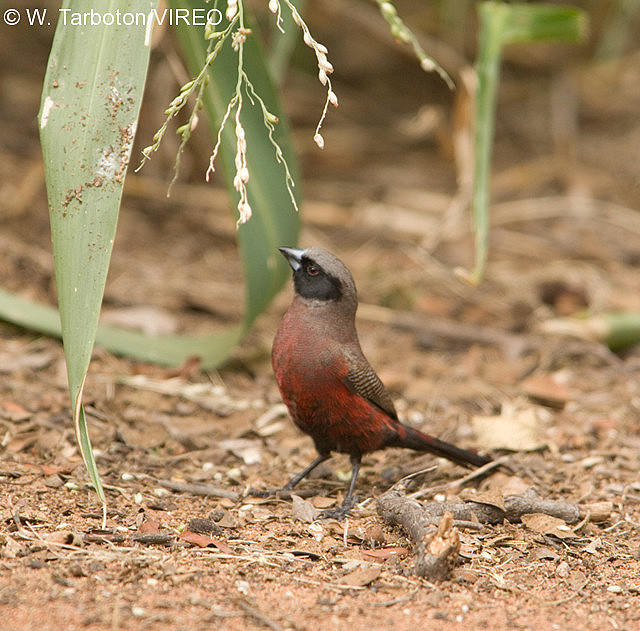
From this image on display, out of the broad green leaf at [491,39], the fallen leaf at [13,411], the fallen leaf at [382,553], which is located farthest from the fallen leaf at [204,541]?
the broad green leaf at [491,39]

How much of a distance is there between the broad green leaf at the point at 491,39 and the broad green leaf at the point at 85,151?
1844 millimetres

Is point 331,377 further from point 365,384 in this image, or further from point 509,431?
point 509,431

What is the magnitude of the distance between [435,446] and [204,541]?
1.21 meters

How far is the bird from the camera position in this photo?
3514 mm

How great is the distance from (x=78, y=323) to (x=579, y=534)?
186 centimetres

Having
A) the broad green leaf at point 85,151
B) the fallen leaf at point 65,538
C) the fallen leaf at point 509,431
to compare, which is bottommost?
the fallen leaf at point 509,431

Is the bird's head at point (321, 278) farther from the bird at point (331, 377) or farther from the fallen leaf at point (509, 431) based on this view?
the fallen leaf at point (509, 431)

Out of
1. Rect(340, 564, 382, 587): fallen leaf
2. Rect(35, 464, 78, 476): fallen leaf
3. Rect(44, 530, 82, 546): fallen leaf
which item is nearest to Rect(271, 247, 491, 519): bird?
Rect(340, 564, 382, 587): fallen leaf

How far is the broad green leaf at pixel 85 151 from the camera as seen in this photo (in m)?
2.65

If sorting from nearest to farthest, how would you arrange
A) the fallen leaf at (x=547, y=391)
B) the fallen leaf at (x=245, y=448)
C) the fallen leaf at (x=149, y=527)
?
the fallen leaf at (x=149, y=527) → the fallen leaf at (x=245, y=448) → the fallen leaf at (x=547, y=391)

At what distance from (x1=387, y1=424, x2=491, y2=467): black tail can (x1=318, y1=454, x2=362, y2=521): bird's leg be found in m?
0.16

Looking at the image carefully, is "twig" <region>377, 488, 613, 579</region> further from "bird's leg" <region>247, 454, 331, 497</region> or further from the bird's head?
the bird's head

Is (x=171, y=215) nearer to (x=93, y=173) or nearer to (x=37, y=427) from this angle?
(x=37, y=427)

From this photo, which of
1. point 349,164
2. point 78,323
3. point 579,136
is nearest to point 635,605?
point 78,323
